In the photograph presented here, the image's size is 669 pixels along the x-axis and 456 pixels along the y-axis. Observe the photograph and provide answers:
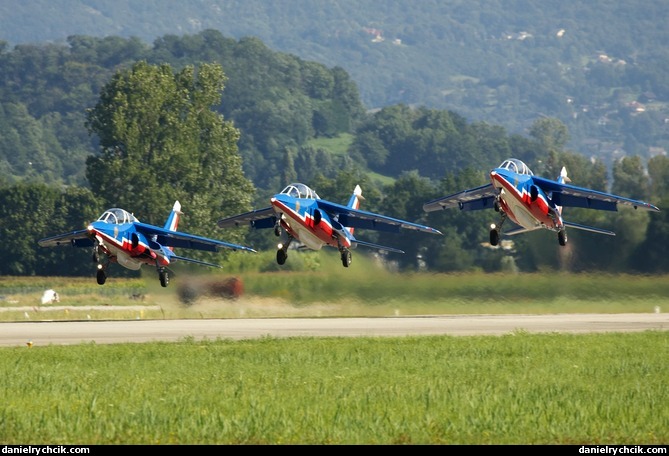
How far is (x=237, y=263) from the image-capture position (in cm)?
5212

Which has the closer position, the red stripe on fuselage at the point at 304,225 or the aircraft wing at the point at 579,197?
the red stripe on fuselage at the point at 304,225

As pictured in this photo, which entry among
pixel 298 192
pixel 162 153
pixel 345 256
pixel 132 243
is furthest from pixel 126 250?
pixel 162 153

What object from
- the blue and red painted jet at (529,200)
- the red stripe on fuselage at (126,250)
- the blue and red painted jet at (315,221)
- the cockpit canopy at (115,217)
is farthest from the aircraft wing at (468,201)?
the cockpit canopy at (115,217)

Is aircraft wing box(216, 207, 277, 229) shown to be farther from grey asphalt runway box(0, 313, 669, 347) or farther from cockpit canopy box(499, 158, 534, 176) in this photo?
cockpit canopy box(499, 158, 534, 176)

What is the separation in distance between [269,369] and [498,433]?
31.4 feet

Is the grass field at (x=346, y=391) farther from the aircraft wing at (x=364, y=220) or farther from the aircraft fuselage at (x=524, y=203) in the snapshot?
the aircraft wing at (x=364, y=220)

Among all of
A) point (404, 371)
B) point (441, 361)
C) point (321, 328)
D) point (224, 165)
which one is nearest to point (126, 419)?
point (404, 371)

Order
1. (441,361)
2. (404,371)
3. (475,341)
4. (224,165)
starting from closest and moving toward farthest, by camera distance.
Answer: (404,371), (441,361), (475,341), (224,165)

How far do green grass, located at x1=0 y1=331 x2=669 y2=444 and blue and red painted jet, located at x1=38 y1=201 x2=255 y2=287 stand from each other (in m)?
10.5

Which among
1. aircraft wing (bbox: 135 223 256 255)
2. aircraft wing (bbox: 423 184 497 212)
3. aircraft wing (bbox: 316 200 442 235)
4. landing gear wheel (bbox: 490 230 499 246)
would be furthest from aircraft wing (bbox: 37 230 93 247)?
landing gear wheel (bbox: 490 230 499 246)

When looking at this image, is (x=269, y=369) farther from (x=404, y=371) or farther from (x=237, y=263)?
(x=237, y=263)

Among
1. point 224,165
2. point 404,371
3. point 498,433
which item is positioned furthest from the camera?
point 224,165

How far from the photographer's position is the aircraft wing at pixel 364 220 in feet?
153

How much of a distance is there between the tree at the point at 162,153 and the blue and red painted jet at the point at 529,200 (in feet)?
124
